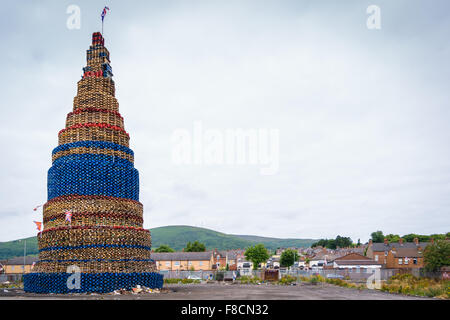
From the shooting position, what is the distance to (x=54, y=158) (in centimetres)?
4297

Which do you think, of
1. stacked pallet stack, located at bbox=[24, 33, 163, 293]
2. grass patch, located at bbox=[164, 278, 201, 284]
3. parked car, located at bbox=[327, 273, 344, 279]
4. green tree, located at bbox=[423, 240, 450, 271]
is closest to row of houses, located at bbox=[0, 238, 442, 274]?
grass patch, located at bbox=[164, 278, 201, 284]

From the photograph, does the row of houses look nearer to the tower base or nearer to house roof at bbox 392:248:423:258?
house roof at bbox 392:248:423:258

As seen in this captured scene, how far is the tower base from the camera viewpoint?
36469mm

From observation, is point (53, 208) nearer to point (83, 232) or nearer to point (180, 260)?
point (83, 232)

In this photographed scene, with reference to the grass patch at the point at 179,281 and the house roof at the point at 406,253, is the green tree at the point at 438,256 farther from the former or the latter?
the house roof at the point at 406,253

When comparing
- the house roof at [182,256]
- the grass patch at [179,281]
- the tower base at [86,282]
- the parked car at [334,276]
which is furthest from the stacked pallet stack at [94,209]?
the house roof at [182,256]

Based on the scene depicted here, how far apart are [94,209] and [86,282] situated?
6649 mm

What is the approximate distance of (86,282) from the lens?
36531mm

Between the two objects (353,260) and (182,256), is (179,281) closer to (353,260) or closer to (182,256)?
(182,256)

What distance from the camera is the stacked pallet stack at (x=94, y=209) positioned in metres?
37.6

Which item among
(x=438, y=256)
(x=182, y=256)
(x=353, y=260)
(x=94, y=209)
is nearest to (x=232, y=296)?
(x=94, y=209)

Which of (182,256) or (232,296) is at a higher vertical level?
(232,296)

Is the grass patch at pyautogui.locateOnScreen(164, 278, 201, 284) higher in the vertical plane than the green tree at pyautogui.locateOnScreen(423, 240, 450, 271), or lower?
lower
